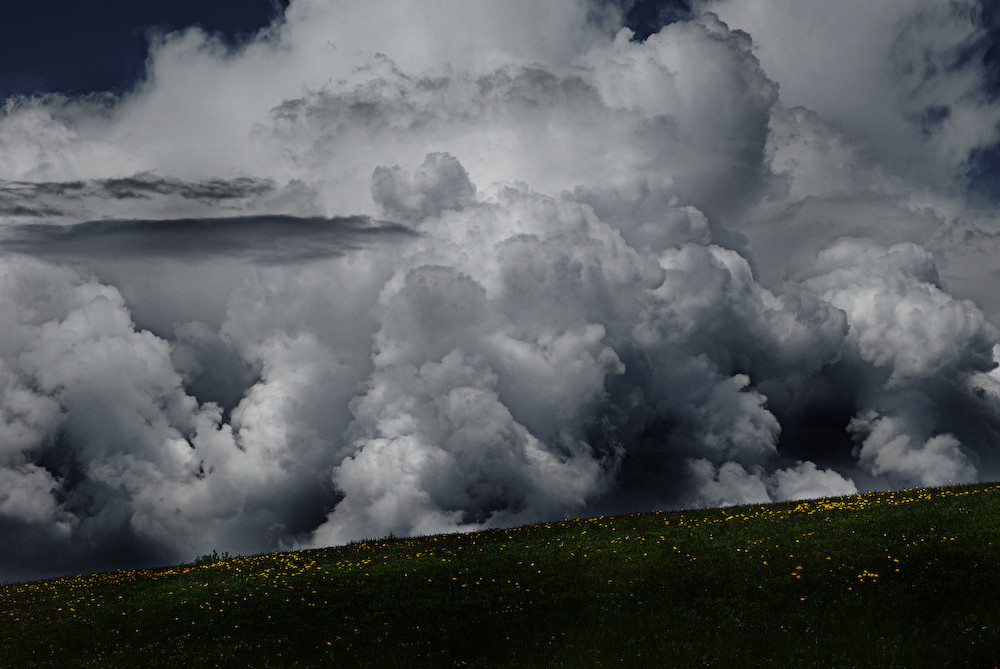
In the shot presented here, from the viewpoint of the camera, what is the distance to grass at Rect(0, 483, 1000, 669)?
2083 cm

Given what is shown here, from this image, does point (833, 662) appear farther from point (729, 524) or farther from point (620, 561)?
point (729, 524)

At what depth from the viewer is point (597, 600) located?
1025 inches

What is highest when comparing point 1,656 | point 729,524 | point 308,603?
point 729,524

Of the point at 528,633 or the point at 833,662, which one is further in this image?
the point at 528,633

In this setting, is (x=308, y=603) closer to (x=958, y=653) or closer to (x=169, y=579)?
(x=169, y=579)

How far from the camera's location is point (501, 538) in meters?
36.3

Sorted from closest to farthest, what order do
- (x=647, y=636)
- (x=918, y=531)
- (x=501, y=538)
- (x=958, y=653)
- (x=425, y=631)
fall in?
(x=958, y=653) < (x=647, y=636) < (x=425, y=631) < (x=918, y=531) < (x=501, y=538)

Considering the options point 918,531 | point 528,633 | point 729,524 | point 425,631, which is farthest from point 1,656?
point 918,531

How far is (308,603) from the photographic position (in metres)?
28.8

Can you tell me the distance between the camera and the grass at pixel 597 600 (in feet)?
68.3

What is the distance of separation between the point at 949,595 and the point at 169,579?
28838 millimetres

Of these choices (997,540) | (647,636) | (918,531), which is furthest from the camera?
(918,531)

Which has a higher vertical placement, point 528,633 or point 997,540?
point 997,540

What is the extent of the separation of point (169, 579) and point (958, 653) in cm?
2940
